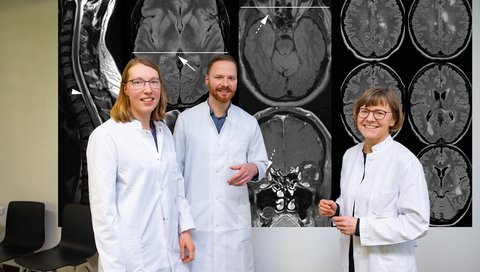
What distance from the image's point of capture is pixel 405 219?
168cm

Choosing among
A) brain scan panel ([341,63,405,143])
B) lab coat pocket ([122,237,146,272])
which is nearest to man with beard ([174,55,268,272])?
lab coat pocket ([122,237,146,272])

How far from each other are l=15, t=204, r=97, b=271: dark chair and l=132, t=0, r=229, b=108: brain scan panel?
1.02 m

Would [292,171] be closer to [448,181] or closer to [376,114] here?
[448,181]

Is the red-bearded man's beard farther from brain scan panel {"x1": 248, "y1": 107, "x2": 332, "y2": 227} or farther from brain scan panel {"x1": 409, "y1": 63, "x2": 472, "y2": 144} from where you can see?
brain scan panel {"x1": 409, "y1": 63, "x2": 472, "y2": 144}

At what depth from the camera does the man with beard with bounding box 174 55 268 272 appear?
2256 mm

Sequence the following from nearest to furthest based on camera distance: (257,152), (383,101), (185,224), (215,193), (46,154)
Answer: (383,101)
(185,224)
(215,193)
(257,152)
(46,154)

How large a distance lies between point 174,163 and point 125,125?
271 millimetres

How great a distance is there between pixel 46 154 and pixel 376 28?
2661 millimetres

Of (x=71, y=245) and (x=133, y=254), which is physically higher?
(x=133, y=254)

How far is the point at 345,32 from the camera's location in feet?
9.69

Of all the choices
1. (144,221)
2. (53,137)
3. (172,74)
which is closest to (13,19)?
(53,137)

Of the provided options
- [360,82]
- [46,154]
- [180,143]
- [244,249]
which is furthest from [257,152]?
[46,154]

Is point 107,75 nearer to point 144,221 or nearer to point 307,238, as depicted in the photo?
point 144,221

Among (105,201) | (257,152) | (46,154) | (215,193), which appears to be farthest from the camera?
(46,154)
